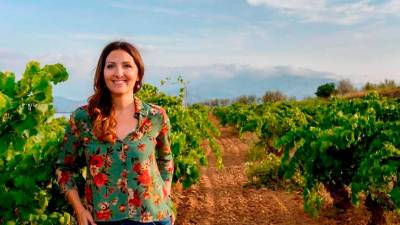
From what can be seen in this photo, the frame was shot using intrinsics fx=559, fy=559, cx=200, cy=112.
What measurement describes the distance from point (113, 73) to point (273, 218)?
718cm

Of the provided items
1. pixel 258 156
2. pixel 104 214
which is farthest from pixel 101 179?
pixel 258 156

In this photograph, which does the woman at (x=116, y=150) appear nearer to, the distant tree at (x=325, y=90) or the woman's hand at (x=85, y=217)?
the woman's hand at (x=85, y=217)

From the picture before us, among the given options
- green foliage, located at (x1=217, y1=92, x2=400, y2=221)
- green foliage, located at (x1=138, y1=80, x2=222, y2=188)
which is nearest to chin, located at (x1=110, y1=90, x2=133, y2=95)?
green foliage, located at (x1=138, y1=80, x2=222, y2=188)

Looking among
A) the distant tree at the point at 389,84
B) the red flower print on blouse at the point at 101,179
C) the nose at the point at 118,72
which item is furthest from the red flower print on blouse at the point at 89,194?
the distant tree at the point at 389,84

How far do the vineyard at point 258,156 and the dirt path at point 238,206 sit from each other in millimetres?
85

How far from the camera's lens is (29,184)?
3.99 metres

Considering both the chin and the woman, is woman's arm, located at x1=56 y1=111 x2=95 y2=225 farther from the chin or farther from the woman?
the chin

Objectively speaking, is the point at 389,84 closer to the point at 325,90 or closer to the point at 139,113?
the point at 325,90

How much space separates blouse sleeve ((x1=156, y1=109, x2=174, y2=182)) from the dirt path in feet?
19.9

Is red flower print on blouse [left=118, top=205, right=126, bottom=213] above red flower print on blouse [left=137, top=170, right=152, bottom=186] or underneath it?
underneath

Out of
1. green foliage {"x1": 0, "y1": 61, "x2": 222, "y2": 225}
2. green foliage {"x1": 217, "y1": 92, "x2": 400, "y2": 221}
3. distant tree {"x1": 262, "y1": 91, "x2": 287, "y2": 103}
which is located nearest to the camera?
green foliage {"x1": 0, "y1": 61, "x2": 222, "y2": 225}

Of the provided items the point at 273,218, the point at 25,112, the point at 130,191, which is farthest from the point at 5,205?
the point at 273,218

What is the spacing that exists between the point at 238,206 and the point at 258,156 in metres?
5.66

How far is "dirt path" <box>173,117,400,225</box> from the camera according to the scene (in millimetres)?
9719
